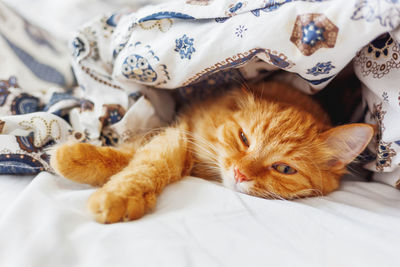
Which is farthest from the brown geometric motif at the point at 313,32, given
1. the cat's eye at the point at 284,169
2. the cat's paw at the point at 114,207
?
the cat's paw at the point at 114,207

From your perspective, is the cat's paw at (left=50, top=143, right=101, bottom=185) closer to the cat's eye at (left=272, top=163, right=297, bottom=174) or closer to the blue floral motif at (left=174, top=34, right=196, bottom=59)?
the blue floral motif at (left=174, top=34, right=196, bottom=59)

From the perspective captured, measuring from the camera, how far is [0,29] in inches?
56.9

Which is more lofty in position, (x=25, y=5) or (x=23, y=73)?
(x=25, y=5)

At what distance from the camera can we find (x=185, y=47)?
111 cm

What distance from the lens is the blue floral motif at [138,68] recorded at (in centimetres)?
117

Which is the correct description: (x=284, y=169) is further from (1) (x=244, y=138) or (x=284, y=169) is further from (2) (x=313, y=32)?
(2) (x=313, y=32)

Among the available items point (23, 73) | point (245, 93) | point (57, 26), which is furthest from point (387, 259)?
point (57, 26)

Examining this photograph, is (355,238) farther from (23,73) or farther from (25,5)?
(25,5)

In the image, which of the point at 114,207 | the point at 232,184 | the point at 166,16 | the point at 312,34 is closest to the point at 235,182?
the point at 232,184

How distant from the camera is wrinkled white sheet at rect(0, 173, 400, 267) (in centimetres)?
69

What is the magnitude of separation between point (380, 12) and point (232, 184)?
29.6 inches

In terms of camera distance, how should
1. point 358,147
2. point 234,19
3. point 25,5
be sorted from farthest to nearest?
point 25,5 → point 358,147 → point 234,19

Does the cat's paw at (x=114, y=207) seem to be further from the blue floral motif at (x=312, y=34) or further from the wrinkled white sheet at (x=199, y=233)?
the blue floral motif at (x=312, y=34)

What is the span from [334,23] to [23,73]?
57.8 inches
